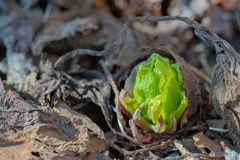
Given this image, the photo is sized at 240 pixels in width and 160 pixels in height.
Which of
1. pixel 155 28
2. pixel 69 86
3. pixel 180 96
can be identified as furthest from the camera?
pixel 155 28

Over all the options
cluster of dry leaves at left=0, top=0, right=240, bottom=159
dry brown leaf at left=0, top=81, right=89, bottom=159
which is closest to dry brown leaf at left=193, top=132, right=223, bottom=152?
cluster of dry leaves at left=0, top=0, right=240, bottom=159

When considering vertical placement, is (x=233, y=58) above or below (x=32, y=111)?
Result: above

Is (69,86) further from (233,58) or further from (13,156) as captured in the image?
(233,58)

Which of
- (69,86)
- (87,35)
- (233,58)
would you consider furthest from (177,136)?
(87,35)

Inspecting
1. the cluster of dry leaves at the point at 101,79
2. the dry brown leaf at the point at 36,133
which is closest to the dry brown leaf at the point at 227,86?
the cluster of dry leaves at the point at 101,79

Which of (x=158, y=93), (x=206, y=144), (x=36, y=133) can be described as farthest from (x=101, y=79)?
(x=206, y=144)

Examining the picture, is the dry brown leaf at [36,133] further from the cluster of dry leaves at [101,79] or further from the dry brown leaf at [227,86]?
the dry brown leaf at [227,86]
